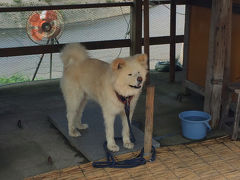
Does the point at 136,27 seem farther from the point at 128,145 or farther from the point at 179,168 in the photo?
the point at 179,168

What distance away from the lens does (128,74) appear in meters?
3.70

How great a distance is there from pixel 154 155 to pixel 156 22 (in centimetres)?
506

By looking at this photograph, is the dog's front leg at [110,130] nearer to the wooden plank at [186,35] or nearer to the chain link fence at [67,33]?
the wooden plank at [186,35]

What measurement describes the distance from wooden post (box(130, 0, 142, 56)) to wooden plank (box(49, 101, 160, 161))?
6.20ft

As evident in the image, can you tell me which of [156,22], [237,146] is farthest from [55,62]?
[237,146]

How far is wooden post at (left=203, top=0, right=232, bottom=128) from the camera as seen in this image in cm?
460

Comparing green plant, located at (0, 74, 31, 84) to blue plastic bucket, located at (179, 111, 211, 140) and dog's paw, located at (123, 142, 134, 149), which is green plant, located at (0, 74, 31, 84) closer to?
dog's paw, located at (123, 142, 134, 149)

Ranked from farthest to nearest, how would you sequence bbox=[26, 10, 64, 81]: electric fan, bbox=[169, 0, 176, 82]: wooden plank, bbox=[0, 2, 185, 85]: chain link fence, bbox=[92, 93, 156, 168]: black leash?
bbox=[0, 2, 185, 85]: chain link fence
bbox=[26, 10, 64, 81]: electric fan
bbox=[169, 0, 176, 82]: wooden plank
bbox=[92, 93, 156, 168]: black leash

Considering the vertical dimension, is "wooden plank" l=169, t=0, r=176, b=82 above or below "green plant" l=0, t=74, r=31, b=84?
above

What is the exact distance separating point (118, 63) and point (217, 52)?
171cm

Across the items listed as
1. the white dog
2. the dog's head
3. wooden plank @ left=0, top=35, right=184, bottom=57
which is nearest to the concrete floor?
the white dog

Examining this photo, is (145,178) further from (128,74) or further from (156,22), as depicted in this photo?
(156,22)

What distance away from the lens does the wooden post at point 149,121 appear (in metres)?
3.74

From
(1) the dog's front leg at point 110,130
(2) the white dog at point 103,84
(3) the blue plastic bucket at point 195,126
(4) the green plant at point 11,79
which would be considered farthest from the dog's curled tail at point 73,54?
(4) the green plant at point 11,79
